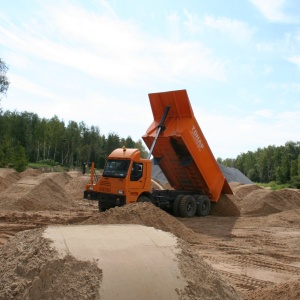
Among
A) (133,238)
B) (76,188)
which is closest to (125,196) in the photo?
(133,238)

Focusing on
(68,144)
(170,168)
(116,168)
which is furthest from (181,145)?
(68,144)

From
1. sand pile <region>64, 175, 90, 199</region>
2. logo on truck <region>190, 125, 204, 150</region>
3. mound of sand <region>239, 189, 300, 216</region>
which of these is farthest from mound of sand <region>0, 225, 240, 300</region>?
sand pile <region>64, 175, 90, 199</region>

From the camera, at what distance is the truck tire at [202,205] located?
44.7 feet

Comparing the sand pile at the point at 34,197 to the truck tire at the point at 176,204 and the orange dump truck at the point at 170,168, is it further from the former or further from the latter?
the truck tire at the point at 176,204

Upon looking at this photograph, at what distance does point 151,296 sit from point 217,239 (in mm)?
6478

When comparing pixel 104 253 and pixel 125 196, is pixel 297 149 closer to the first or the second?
pixel 125 196

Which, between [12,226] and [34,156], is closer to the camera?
[12,226]

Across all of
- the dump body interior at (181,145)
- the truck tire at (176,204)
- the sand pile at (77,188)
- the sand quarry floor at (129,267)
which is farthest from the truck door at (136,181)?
the sand pile at (77,188)

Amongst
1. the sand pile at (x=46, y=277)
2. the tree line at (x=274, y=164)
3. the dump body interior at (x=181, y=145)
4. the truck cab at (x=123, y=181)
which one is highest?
the tree line at (x=274, y=164)

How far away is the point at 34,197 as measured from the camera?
46.2 feet

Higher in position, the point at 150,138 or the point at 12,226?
the point at 150,138

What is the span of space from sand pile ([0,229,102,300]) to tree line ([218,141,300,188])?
50109 millimetres

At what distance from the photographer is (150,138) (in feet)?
40.9

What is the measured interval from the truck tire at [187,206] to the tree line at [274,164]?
40.2 meters
